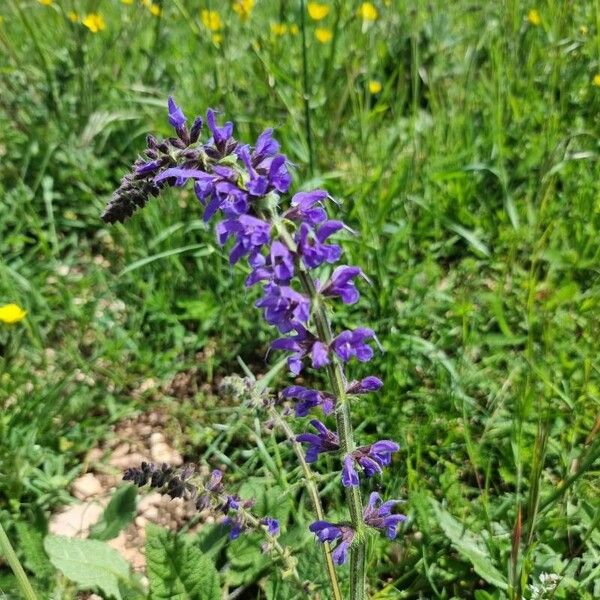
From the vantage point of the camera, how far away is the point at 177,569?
2.01 metres

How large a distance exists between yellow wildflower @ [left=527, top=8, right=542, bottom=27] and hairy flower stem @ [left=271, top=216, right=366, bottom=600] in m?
3.20

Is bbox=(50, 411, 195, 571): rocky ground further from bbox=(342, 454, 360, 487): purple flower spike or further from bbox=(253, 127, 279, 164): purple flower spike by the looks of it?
bbox=(253, 127, 279, 164): purple flower spike

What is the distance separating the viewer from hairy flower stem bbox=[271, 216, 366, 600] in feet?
4.42

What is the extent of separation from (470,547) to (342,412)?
0.91 metres

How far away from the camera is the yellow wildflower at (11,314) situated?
2.82 metres

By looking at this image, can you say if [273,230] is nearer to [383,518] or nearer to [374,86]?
[383,518]

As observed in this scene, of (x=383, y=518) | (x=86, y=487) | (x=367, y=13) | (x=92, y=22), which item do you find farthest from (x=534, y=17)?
(x=86, y=487)

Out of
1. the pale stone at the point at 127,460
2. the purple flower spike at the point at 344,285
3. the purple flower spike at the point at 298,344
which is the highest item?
the purple flower spike at the point at 344,285

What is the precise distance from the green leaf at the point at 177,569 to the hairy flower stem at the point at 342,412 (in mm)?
508

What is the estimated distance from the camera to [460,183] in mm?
3270

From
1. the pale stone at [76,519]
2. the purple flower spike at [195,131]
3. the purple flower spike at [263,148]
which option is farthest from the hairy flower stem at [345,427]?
the pale stone at [76,519]

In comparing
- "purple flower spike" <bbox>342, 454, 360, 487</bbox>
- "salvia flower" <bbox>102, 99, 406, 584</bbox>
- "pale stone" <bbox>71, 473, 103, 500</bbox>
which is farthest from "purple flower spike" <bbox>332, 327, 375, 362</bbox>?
"pale stone" <bbox>71, 473, 103, 500</bbox>

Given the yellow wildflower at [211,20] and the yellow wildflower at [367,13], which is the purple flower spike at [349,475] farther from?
the yellow wildflower at [211,20]

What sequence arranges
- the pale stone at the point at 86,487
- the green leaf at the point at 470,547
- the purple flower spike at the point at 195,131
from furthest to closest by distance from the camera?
the pale stone at the point at 86,487, the green leaf at the point at 470,547, the purple flower spike at the point at 195,131
